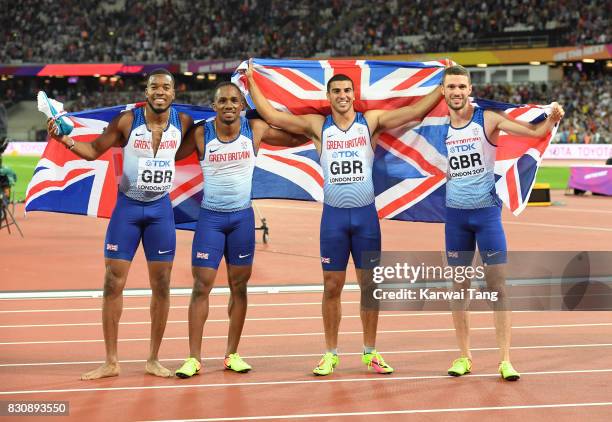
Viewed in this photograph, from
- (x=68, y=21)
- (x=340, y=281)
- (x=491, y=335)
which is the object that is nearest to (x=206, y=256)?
(x=340, y=281)

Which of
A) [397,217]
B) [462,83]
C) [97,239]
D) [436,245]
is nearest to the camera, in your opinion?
[462,83]

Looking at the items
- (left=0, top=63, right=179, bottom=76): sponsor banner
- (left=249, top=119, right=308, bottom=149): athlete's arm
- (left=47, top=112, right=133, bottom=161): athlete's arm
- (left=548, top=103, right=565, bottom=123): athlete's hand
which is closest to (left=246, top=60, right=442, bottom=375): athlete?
(left=249, top=119, right=308, bottom=149): athlete's arm

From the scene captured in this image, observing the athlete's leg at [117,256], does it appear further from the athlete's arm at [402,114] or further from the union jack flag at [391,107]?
the athlete's arm at [402,114]

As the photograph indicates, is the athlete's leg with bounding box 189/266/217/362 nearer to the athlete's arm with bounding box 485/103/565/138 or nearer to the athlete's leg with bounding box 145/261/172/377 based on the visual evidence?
the athlete's leg with bounding box 145/261/172/377

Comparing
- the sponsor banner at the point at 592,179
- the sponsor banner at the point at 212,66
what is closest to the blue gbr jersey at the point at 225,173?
the sponsor banner at the point at 592,179

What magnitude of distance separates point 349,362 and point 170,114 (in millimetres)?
2314

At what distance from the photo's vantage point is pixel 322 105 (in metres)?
7.43

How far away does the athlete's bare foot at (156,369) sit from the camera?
6523 mm

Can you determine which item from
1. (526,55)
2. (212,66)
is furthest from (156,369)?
(212,66)

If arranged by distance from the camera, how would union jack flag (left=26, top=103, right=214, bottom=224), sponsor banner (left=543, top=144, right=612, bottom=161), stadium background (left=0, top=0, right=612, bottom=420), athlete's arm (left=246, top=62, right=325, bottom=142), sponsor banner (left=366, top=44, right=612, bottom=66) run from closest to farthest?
athlete's arm (left=246, top=62, right=325, bottom=142), union jack flag (left=26, top=103, right=214, bottom=224), stadium background (left=0, top=0, right=612, bottom=420), sponsor banner (left=543, top=144, right=612, bottom=161), sponsor banner (left=366, top=44, right=612, bottom=66)

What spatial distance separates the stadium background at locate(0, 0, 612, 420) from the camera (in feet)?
35.6

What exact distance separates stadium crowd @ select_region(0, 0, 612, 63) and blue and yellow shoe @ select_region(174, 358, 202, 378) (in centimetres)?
4189

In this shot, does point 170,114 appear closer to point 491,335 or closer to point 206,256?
point 206,256

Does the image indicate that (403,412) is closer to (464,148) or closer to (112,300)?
(464,148)
